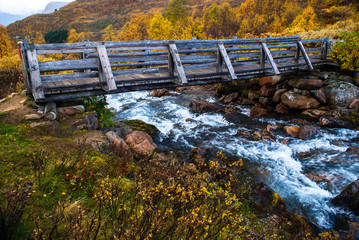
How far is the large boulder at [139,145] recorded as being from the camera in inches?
321

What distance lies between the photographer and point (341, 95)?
42.6ft

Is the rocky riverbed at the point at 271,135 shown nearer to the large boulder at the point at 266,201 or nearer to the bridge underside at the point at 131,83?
the large boulder at the point at 266,201

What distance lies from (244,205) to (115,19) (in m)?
99.4

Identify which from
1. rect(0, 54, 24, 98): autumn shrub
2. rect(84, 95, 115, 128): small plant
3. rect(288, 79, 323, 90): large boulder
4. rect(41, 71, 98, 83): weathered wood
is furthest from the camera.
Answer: rect(0, 54, 24, 98): autumn shrub

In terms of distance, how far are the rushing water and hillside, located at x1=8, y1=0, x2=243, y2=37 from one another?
70.7m

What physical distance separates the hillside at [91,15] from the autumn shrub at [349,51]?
66.9m

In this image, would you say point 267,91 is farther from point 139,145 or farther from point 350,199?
point 139,145

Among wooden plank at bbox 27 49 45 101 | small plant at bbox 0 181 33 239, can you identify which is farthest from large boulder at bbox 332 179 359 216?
wooden plank at bbox 27 49 45 101

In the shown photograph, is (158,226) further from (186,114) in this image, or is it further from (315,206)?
(186,114)

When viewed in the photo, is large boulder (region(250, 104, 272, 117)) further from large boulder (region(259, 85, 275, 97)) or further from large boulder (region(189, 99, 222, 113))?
large boulder (region(189, 99, 222, 113))

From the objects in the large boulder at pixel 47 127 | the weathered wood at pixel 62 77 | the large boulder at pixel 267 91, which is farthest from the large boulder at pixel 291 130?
the large boulder at pixel 47 127

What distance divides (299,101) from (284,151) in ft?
16.8

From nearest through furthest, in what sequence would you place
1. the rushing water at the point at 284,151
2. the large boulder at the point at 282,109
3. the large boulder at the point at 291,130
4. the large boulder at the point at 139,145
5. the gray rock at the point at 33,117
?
1. the gray rock at the point at 33,117
2. the rushing water at the point at 284,151
3. the large boulder at the point at 139,145
4. the large boulder at the point at 291,130
5. the large boulder at the point at 282,109

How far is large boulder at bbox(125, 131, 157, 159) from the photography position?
26.8 ft
